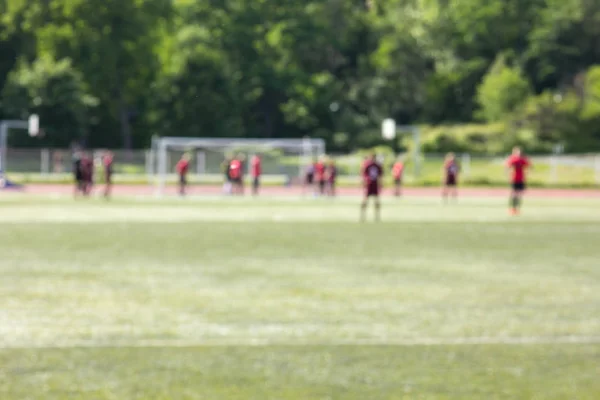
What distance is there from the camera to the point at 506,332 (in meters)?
10.2

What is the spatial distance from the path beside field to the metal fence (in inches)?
76.1

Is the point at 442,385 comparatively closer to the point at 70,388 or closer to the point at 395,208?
the point at 70,388

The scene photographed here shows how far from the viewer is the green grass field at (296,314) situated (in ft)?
26.2

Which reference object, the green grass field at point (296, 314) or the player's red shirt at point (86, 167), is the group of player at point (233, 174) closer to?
the player's red shirt at point (86, 167)

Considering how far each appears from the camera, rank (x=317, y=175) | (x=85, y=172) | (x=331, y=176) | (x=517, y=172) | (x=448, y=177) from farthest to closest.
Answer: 1. (x=317, y=175)
2. (x=331, y=176)
3. (x=448, y=177)
4. (x=85, y=172)
5. (x=517, y=172)

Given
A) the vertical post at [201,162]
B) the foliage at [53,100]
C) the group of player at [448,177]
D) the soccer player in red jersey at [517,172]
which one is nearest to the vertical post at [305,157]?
the vertical post at [201,162]

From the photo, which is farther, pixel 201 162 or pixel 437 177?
pixel 437 177

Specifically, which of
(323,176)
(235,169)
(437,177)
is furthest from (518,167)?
(437,177)

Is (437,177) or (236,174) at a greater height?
(236,174)

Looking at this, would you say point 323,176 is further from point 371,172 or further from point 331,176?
point 371,172

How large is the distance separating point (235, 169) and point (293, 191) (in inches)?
327

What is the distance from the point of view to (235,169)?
41156 mm

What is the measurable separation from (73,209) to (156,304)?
19187 mm

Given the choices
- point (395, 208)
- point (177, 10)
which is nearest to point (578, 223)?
point (395, 208)
